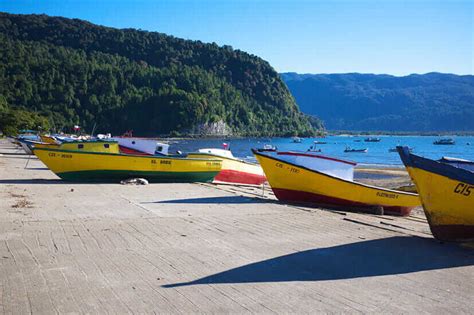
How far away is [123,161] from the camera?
1723 centimetres

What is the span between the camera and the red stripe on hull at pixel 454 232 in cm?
798

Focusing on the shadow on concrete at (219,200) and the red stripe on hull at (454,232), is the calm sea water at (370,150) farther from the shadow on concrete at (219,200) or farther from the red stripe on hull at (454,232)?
the red stripe on hull at (454,232)

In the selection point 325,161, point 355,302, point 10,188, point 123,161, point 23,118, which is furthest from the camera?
point 23,118

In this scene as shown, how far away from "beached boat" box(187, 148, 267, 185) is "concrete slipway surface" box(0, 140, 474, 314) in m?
10.3

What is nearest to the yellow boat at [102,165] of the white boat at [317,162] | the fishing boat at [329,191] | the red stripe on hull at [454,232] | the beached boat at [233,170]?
the beached boat at [233,170]

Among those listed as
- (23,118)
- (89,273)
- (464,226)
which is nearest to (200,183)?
(464,226)

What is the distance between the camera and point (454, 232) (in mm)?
8062

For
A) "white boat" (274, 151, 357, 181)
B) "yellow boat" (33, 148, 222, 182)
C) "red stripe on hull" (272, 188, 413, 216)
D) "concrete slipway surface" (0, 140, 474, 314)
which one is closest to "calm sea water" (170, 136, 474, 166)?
"yellow boat" (33, 148, 222, 182)

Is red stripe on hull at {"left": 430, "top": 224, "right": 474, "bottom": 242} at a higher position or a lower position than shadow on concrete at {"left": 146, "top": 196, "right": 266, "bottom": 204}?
higher

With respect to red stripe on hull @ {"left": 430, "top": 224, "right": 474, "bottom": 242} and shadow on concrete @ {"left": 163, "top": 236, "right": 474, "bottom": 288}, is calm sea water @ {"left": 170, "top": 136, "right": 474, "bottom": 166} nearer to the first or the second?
red stripe on hull @ {"left": 430, "top": 224, "right": 474, "bottom": 242}

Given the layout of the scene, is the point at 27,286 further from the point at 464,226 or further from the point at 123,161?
the point at 123,161

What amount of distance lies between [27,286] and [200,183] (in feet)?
44.5

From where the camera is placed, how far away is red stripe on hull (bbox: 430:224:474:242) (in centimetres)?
798

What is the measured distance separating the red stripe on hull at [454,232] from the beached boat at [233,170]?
42.9 feet
